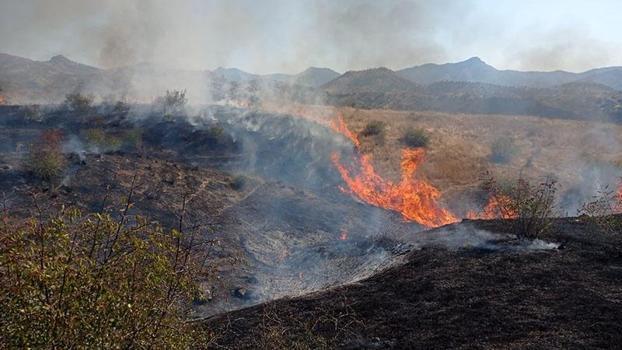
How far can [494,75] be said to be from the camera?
157 metres

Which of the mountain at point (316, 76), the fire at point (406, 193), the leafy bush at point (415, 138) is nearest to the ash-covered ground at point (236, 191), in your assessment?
the fire at point (406, 193)

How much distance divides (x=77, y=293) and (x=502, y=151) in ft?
144

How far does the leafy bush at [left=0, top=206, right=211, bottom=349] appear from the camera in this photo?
443 cm

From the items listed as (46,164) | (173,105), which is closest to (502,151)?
(173,105)

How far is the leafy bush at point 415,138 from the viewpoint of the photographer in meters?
45.2

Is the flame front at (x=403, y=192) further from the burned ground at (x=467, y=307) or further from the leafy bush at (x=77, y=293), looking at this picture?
the leafy bush at (x=77, y=293)

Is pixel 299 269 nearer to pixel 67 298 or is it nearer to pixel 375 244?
pixel 375 244

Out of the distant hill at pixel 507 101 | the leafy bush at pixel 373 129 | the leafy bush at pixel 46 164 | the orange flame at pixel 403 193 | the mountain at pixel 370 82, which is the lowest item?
the orange flame at pixel 403 193

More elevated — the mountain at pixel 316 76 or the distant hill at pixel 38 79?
the mountain at pixel 316 76

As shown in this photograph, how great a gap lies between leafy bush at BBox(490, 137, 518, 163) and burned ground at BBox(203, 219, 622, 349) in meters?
27.5

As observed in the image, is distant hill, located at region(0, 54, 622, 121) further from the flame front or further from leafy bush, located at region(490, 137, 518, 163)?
the flame front

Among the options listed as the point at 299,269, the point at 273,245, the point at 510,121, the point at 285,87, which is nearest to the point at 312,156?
the point at 273,245

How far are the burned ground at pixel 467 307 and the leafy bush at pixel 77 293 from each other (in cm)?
368

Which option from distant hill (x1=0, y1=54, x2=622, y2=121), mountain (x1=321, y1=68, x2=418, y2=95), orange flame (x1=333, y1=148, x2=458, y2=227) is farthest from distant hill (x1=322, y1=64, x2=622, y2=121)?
orange flame (x1=333, y1=148, x2=458, y2=227)
